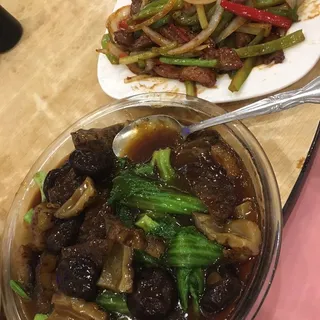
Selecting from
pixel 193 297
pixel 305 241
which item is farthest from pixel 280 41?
pixel 193 297

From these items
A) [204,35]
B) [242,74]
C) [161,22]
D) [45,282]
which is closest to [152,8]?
[161,22]

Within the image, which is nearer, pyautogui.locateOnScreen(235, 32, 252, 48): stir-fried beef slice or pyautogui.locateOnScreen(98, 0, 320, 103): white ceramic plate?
pyautogui.locateOnScreen(98, 0, 320, 103): white ceramic plate

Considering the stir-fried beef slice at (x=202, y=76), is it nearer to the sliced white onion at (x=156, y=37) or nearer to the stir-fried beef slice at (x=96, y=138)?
the sliced white onion at (x=156, y=37)

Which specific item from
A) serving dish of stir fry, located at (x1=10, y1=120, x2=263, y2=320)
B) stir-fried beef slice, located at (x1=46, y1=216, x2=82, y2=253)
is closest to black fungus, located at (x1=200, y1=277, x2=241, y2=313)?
serving dish of stir fry, located at (x1=10, y1=120, x2=263, y2=320)

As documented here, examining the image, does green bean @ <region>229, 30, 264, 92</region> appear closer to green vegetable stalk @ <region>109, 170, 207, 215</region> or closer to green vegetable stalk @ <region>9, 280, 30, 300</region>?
green vegetable stalk @ <region>109, 170, 207, 215</region>

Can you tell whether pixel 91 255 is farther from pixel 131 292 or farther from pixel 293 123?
pixel 293 123

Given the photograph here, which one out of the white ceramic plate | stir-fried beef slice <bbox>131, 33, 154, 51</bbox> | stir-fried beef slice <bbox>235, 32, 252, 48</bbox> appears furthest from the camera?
stir-fried beef slice <bbox>131, 33, 154, 51</bbox>
